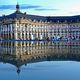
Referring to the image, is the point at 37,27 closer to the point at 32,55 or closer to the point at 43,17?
the point at 43,17

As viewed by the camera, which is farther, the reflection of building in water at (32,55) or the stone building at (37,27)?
the stone building at (37,27)

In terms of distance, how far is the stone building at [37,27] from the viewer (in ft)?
344

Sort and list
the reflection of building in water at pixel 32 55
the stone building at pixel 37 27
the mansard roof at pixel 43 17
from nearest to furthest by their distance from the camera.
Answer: the reflection of building in water at pixel 32 55 < the stone building at pixel 37 27 < the mansard roof at pixel 43 17

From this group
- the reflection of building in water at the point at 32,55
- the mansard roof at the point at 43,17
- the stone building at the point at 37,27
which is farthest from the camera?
the mansard roof at the point at 43,17

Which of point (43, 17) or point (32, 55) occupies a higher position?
point (32, 55)

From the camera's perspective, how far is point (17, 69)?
22891mm

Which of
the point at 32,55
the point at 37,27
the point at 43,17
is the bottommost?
the point at 37,27

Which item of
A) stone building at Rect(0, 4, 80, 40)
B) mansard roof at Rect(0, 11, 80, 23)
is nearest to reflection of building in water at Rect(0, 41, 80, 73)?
stone building at Rect(0, 4, 80, 40)

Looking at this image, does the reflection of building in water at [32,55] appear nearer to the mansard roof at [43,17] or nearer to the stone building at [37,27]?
the stone building at [37,27]

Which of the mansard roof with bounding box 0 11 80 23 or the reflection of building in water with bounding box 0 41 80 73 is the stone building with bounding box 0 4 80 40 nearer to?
the mansard roof with bounding box 0 11 80 23

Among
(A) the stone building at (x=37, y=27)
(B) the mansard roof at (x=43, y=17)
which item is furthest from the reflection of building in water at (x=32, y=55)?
(B) the mansard roof at (x=43, y=17)

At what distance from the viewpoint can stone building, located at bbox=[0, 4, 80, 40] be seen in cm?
10488

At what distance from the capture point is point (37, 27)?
111 m

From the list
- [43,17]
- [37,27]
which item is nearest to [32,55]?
[37,27]
